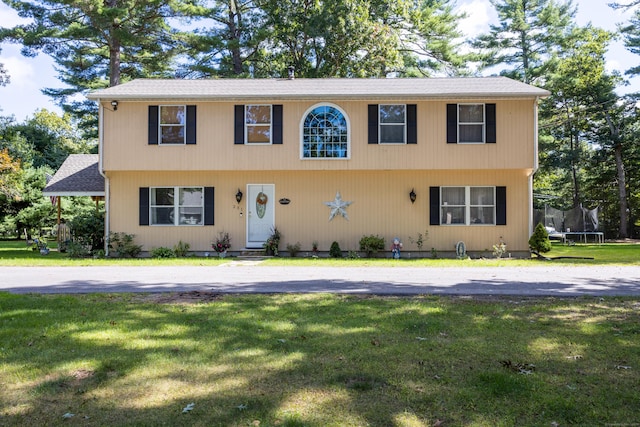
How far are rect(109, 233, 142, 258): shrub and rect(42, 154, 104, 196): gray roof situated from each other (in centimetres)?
237

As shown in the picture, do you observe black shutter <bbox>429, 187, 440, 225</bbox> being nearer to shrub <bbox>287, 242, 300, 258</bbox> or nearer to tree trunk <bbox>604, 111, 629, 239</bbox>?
shrub <bbox>287, 242, 300, 258</bbox>

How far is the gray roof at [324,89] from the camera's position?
16.2 metres

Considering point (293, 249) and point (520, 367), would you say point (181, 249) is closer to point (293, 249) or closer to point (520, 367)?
point (293, 249)

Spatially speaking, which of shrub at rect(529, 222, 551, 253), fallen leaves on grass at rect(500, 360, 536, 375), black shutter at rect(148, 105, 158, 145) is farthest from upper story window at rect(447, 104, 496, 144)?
fallen leaves on grass at rect(500, 360, 536, 375)

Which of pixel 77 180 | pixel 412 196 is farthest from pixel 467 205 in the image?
pixel 77 180

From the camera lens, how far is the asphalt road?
844 cm

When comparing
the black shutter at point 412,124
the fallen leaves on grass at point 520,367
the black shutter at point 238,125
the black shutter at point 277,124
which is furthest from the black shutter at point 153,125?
the fallen leaves on grass at point 520,367

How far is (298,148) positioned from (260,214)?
8.86 ft

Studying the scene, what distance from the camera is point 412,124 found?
16500 mm

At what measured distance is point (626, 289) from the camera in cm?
851

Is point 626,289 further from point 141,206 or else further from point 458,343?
point 141,206

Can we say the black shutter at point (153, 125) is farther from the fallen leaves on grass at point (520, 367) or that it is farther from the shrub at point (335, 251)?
the fallen leaves on grass at point (520, 367)

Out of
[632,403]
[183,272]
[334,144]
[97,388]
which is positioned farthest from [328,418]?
[334,144]

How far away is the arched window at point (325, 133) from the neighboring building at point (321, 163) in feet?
0.11
